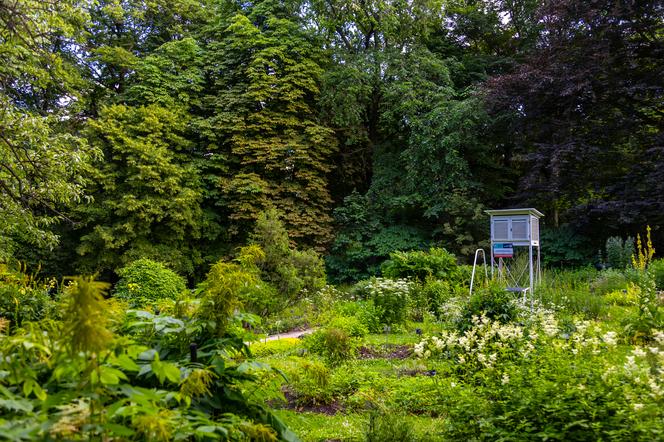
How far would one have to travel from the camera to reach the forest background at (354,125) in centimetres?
1181

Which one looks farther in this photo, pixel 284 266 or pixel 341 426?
pixel 284 266

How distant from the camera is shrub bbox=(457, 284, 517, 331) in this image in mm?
4809

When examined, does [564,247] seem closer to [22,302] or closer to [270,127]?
[270,127]

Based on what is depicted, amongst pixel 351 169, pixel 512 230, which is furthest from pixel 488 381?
pixel 351 169

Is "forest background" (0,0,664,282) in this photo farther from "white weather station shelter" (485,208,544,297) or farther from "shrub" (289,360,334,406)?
"shrub" (289,360,334,406)

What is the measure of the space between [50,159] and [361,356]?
509 centimetres

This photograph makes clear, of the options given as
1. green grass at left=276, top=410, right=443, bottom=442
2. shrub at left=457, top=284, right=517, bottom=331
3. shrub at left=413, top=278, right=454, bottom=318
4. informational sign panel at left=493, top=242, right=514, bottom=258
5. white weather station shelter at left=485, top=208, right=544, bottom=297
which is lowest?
green grass at left=276, top=410, right=443, bottom=442

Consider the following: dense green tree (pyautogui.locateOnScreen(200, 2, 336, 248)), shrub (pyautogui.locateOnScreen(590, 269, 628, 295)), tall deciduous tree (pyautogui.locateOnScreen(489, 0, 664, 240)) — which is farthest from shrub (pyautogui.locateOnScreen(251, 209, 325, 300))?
tall deciduous tree (pyautogui.locateOnScreen(489, 0, 664, 240))

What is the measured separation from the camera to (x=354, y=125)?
49.8ft

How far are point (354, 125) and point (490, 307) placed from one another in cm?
1109

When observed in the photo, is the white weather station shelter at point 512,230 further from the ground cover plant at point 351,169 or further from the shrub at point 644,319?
the shrub at point 644,319

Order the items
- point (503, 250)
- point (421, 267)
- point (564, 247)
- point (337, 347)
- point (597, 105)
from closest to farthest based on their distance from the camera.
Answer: point (337, 347) < point (503, 250) < point (421, 267) < point (597, 105) < point (564, 247)

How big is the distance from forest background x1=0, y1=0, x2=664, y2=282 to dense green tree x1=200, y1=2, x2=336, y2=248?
0.07 meters

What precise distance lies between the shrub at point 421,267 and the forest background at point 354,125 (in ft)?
9.64
